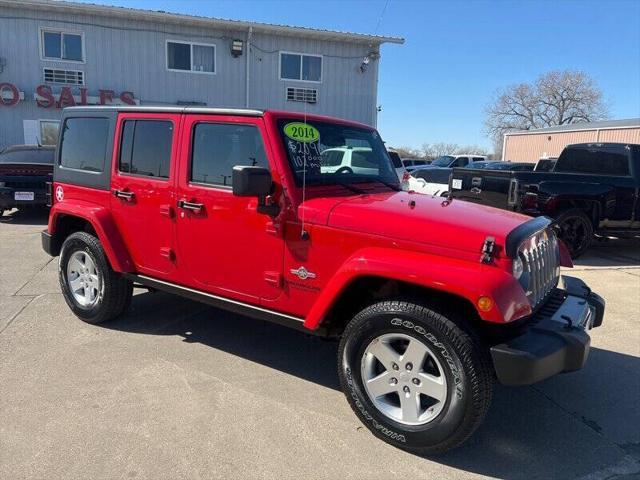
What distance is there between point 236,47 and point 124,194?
14119 millimetres

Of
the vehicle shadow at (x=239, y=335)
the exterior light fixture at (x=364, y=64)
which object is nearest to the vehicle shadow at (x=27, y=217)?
the vehicle shadow at (x=239, y=335)

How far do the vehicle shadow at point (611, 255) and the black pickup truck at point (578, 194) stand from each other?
12.9 inches

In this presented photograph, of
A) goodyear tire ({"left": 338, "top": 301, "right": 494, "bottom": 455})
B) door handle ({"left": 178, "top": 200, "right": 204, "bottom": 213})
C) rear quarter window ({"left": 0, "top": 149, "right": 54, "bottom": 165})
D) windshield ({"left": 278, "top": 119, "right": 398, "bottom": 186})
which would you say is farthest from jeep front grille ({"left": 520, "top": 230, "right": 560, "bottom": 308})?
rear quarter window ({"left": 0, "top": 149, "right": 54, "bottom": 165})

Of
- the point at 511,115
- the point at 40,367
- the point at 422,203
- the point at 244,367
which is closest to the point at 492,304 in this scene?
the point at 422,203

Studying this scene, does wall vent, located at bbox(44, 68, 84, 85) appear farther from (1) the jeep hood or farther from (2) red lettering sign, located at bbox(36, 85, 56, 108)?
(1) the jeep hood

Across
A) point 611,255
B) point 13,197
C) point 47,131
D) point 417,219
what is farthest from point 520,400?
point 47,131

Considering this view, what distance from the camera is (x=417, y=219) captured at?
2871 millimetres

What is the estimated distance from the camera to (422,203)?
10.9 feet

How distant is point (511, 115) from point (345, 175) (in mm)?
58153

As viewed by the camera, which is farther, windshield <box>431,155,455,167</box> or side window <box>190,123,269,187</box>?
windshield <box>431,155,455,167</box>

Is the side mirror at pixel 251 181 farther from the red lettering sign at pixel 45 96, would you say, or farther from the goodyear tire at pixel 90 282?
the red lettering sign at pixel 45 96

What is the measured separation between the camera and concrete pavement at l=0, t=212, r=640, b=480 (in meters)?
2.68

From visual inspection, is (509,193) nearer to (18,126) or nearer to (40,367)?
(40,367)

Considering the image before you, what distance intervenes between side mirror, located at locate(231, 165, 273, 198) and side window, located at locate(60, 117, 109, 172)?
A: 1949mm
